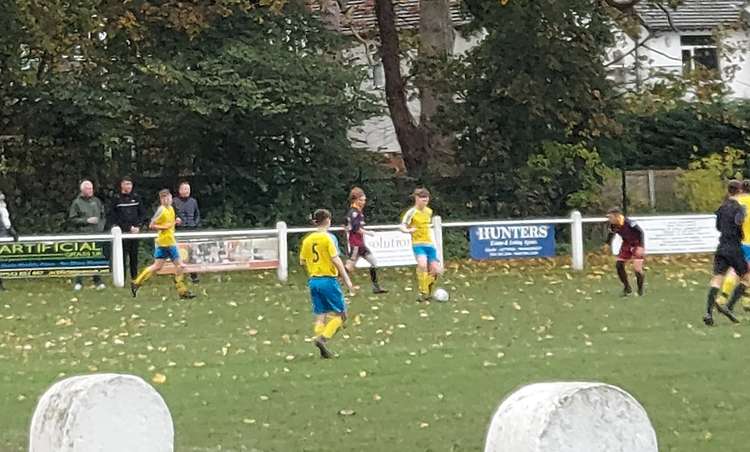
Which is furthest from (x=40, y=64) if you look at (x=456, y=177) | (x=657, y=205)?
(x=657, y=205)

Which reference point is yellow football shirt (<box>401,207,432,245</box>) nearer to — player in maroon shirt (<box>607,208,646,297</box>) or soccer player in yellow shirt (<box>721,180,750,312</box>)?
player in maroon shirt (<box>607,208,646,297</box>)

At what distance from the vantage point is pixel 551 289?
22703 millimetres

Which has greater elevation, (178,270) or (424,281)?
(178,270)

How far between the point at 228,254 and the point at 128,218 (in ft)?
6.52

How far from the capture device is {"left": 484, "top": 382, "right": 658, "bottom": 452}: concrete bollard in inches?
211

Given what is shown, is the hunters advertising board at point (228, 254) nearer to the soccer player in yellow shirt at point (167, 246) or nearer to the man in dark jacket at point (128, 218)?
the man in dark jacket at point (128, 218)

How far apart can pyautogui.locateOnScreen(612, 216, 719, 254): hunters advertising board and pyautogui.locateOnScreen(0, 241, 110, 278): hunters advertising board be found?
10054 millimetres

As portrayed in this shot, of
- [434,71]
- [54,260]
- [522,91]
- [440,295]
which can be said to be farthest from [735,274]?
[434,71]

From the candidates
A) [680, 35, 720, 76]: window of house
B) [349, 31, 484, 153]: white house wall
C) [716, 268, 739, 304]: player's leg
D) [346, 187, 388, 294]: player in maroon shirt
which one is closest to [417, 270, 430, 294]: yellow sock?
[346, 187, 388, 294]: player in maroon shirt

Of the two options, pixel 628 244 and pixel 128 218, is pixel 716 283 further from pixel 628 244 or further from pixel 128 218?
pixel 128 218

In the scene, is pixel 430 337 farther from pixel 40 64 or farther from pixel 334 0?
pixel 334 0

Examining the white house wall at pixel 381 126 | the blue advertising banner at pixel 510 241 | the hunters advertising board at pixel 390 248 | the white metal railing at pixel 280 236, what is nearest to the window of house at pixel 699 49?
the white house wall at pixel 381 126

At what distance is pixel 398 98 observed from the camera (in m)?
33.7

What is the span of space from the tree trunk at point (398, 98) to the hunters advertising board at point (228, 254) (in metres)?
8.51
